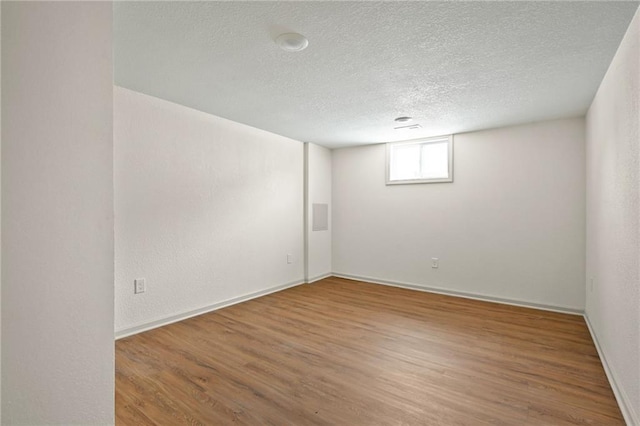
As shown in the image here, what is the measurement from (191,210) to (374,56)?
247 centimetres

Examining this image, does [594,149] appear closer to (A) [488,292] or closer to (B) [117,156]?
(A) [488,292]

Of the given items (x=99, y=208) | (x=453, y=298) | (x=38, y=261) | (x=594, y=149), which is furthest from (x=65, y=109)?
(x=453, y=298)

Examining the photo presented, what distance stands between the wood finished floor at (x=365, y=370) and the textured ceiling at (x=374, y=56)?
2278 mm

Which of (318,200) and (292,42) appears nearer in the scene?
(292,42)

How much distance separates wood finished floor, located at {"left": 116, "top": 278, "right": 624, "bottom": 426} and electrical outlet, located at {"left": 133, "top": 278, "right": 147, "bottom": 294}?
1.35 feet

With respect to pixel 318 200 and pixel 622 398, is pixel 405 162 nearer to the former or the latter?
pixel 318 200

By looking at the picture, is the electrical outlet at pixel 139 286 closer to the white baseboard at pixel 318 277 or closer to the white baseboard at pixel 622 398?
the white baseboard at pixel 318 277

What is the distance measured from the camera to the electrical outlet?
115 inches

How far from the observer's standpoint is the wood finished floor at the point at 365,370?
69.4 inches

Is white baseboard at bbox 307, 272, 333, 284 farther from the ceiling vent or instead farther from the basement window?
the ceiling vent

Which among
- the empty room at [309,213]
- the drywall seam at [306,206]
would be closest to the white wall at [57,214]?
the empty room at [309,213]

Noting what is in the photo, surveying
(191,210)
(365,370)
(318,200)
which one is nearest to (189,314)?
(191,210)

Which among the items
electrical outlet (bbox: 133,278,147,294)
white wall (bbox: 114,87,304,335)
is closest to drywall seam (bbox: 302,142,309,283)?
white wall (bbox: 114,87,304,335)

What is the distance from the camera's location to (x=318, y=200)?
17.3 feet
